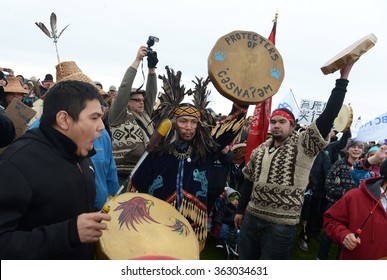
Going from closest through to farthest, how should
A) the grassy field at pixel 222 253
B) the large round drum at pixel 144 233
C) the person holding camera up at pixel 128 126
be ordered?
the large round drum at pixel 144 233, the person holding camera up at pixel 128 126, the grassy field at pixel 222 253

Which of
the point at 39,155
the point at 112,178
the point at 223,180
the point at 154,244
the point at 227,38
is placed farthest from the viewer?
the point at 223,180

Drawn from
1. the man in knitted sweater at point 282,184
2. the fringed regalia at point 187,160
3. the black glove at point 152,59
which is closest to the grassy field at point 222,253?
the man in knitted sweater at point 282,184

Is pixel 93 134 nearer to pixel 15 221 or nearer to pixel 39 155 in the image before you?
pixel 39 155

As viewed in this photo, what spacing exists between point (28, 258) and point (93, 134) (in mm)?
590

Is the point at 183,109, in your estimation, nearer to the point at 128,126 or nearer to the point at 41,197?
the point at 128,126

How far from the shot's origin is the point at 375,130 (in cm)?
454

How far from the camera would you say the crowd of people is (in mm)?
1388

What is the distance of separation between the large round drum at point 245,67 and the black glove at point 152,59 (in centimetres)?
131

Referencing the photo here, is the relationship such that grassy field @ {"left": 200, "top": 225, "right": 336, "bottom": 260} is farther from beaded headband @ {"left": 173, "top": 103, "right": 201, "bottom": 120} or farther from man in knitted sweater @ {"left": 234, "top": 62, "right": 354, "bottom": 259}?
beaded headband @ {"left": 173, "top": 103, "right": 201, "bottom": 120}

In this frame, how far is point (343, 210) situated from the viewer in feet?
8.62

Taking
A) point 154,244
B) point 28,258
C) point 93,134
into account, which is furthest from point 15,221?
point 154,244

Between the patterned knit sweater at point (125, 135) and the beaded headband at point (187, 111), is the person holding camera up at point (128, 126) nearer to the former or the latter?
the patterned knit sweater at point (125, 135)

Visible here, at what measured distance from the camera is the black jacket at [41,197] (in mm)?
1303

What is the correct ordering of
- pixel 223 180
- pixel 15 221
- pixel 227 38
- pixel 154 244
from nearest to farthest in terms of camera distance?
pixel 15 221
pixel 154 244
pixel 227 38
pixel 223 180
